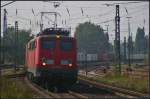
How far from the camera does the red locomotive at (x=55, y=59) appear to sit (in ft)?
92.5

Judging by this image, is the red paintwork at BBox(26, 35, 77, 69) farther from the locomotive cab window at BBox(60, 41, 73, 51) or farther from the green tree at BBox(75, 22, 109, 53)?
the green tree at BBox(75, 22, 109, 53)

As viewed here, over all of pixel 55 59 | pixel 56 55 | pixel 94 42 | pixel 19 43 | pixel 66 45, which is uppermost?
pixel 94 42

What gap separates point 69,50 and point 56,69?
1.67 metres

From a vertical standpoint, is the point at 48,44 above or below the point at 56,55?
above

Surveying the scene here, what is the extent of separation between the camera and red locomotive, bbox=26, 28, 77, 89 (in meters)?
28.2

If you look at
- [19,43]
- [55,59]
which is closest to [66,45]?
[55,59]

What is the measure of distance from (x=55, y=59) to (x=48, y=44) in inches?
46.5

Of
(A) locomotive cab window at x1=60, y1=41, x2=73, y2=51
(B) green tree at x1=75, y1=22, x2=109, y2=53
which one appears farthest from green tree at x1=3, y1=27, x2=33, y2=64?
(A) locomotive cab window at x1=60, y1=41, x2=73, y2=51

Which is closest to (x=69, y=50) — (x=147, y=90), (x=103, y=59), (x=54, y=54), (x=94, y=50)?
(x=54, y=54)

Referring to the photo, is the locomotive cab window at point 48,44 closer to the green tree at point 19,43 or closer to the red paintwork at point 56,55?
the red paintwork at point 56,55

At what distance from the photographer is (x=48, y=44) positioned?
2927 centimetres

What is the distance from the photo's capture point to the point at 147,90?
28.9 metres

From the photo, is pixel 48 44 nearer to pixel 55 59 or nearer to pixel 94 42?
pixel 55 59

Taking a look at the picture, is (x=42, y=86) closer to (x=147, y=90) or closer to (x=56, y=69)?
(x=56, y=69)
